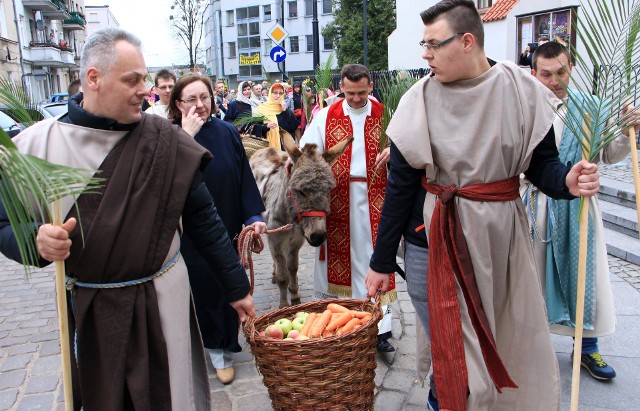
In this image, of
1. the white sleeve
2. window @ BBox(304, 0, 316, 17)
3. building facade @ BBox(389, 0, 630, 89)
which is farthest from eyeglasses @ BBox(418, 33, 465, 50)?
window @ BBox(304, 0, 316, 17)

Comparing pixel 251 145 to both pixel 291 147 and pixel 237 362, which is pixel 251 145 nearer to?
pixel 291 147

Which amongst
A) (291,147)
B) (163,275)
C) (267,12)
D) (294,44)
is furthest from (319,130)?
(267,12)

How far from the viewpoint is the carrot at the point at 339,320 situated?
3027mm

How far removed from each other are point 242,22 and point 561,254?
66561 millimetres

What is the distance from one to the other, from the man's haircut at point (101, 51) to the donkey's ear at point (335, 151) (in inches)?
87.0

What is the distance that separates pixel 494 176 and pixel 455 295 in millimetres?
575

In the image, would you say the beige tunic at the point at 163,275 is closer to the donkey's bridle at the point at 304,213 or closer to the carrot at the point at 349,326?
the carrot at the point at 349,326

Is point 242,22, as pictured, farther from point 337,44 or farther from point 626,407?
point 626,407

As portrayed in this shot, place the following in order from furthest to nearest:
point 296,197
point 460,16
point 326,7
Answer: point 326,7
point 296,197
point 460,16

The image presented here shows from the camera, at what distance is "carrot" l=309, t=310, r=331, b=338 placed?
298 centimetres

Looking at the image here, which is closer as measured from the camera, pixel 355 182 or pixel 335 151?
pixel 335 151

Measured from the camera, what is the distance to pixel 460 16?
8.42 ft

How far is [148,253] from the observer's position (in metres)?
2.33

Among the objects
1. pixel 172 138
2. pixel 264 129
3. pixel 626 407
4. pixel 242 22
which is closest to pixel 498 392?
pixel 626 407
